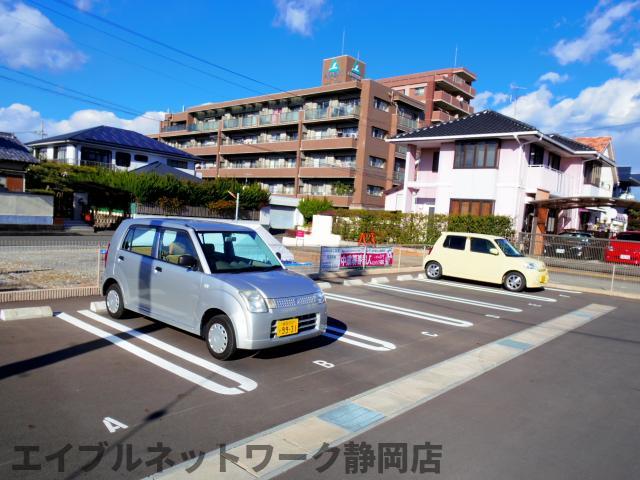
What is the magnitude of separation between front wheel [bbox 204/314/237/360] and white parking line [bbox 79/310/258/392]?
6.3 inches

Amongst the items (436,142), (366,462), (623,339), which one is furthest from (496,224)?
(366,462)

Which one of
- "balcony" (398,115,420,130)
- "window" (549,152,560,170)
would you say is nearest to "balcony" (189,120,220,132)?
"balcony" (398,115,420,130)

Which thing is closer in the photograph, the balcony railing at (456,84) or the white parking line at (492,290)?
the white parking line at (492,290)

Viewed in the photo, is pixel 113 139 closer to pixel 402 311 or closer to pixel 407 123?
pixel 407 123

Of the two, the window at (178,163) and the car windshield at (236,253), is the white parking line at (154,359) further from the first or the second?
the window at (178,163)

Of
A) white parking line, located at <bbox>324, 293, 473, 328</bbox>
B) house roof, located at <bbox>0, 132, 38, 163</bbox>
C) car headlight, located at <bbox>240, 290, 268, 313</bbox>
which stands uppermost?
house roof, located at <bbox>0, 132, 38, 163</bbox>

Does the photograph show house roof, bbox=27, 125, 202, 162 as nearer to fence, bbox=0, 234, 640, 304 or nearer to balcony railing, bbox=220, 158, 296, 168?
balcony railing, bbox=220, 158, 296, 168

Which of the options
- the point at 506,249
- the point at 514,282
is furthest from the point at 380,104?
the point at 514,282

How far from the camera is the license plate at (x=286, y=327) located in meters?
5.48

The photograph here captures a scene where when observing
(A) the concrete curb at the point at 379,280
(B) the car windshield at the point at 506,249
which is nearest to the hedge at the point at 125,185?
(A) the concrete curb at the point at 379,280

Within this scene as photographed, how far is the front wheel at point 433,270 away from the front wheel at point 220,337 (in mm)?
10316

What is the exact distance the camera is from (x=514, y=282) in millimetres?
13367

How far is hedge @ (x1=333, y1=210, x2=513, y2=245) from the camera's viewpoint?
22094 mm

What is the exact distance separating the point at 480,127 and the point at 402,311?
19.4m
